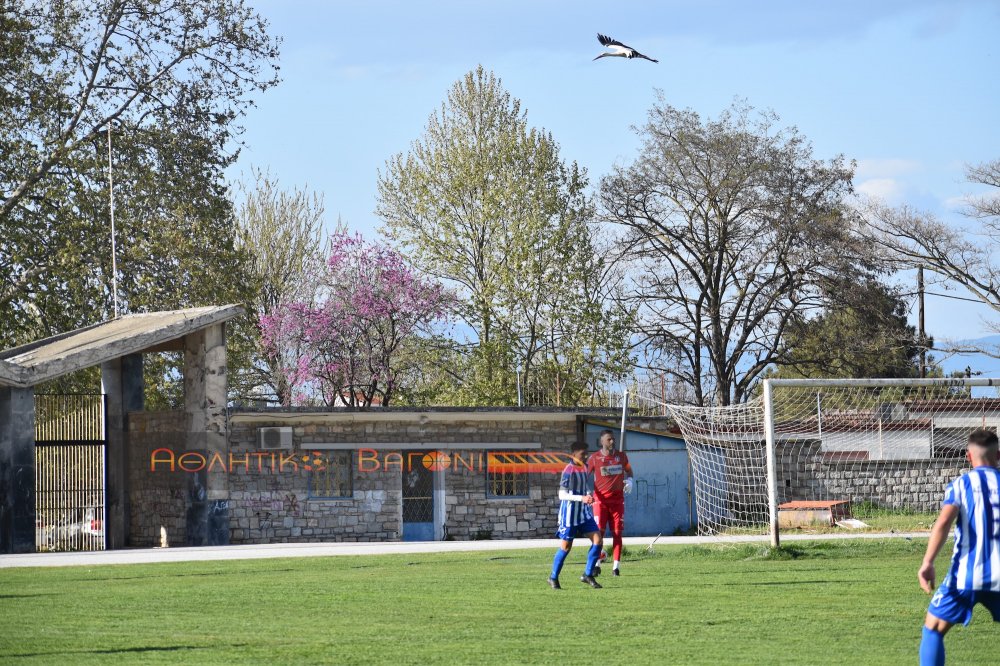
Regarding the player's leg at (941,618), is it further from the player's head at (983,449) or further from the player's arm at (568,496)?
the player's arm at (568,496)

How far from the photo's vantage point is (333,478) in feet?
98.2

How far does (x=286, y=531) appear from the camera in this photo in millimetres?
29375

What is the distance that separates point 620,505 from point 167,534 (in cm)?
1419

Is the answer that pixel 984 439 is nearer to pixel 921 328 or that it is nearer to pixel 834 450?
pixel 834 450

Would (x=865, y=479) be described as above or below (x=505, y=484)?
below

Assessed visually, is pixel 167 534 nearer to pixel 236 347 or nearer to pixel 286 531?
pixel 286 531

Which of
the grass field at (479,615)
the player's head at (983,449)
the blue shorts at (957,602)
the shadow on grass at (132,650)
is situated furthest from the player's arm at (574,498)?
the blue shorts at (957,602)

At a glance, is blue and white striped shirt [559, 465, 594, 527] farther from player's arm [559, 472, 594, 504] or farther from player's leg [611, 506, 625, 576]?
player's leg [611, 506, 625, 576]

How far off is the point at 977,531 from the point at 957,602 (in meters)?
0.43

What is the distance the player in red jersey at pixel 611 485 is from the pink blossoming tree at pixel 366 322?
26989 mm

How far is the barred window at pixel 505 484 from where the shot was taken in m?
31.1

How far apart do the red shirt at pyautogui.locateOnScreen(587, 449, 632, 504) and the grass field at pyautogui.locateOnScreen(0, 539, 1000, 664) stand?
1016mm

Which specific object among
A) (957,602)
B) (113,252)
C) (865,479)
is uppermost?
(113,252)

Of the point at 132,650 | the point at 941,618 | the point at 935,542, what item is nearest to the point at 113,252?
the point at 132,650
